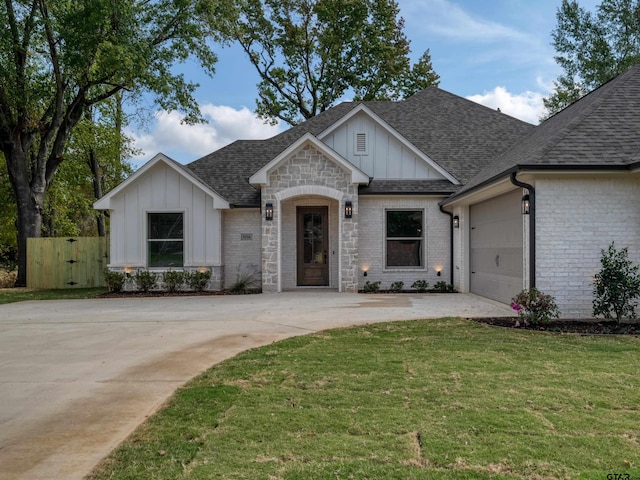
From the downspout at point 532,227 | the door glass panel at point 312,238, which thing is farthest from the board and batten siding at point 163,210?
the downspout at point 532,227

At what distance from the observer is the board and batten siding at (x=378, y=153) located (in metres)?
14.2

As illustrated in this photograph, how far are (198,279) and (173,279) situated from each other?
0.72m

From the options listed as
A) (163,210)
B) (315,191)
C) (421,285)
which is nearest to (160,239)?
(163,210)

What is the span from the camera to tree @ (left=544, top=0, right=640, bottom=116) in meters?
23.6

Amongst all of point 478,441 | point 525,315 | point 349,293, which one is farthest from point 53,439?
point 349,293

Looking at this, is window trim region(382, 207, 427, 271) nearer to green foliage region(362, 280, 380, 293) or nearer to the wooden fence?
green foliage region(362, 280, 380, 293)

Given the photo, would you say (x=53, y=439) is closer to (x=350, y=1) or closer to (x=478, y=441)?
(x=478, y=441)

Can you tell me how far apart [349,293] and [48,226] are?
67.4 ft

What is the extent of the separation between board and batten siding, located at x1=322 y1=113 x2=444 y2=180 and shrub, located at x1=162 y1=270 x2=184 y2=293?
6.14 metres

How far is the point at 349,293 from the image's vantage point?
1288 cm

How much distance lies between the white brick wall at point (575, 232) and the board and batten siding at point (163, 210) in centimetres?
895

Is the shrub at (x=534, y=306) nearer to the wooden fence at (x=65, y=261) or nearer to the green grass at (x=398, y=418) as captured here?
the green grass at (x=398, y=418)

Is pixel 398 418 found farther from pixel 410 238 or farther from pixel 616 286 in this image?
pixel 410 238

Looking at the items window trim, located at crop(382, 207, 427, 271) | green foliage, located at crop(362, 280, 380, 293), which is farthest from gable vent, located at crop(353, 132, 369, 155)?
green foliage, located at crop(362, 280, 380, 293)
